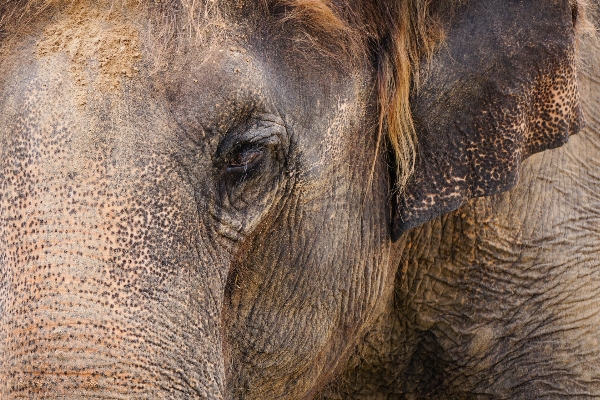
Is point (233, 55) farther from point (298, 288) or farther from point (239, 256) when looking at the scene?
point (298, 288)

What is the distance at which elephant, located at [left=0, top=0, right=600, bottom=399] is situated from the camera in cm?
196

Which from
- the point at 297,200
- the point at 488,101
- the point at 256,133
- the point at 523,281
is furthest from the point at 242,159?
the point at 523,281

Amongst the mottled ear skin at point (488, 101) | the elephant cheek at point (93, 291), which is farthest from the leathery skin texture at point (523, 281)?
the elephant cheek at point (93, 291)

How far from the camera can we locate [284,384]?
8.80ft

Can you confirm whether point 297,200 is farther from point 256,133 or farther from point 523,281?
point 523,281

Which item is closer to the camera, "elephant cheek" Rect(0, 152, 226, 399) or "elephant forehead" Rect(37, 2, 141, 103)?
"elephant cheek" Rect(0, 152, 226, 399)

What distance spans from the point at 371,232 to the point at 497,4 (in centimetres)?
71

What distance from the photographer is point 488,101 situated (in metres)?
2.56

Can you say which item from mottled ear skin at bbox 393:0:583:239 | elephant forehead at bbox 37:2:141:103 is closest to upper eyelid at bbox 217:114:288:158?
elephant forehead at bbox 37:2:141:103

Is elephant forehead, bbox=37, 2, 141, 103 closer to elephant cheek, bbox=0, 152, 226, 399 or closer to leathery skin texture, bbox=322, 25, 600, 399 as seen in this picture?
elephant cheek, bbox=0, 152, 226, 399

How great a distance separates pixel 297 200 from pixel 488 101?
0.60 m

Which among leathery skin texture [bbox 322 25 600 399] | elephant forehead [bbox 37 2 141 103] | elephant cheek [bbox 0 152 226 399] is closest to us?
elephant cheek [bbox 0 152 226 399]

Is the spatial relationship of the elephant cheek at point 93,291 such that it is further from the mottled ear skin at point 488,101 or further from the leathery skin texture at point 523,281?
the leathery skin texture at point 523,281

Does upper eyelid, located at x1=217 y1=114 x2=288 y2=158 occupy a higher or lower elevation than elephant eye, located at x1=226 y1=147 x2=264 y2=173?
higher
